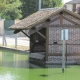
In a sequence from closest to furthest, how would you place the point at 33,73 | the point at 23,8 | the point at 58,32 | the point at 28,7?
the point at 33,73 → the point at 58,32 → the point at 28,7 → the point at 23,8

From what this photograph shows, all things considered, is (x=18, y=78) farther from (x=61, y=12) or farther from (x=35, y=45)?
(x=35, y=45)

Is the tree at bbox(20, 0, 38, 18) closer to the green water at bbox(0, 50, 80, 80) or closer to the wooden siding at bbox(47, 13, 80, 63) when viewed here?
the wooden siding at bbox(47, 13, 80, 63)

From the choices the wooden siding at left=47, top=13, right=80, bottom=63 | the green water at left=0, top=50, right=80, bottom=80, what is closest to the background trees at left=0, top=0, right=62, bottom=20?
the wooden siding at left=47, top=13, right=80, bottom=63

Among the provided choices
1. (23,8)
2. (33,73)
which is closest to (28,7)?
(23,8)

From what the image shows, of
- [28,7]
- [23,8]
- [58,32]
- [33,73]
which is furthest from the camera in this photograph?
[23,8]

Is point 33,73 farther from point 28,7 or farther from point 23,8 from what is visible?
point 23,8

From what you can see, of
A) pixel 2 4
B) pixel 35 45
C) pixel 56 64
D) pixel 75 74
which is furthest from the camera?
pixel 2 4

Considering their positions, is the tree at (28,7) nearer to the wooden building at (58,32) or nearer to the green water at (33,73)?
the wooden building at (58,32)

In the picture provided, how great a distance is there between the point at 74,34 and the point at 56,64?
2274 mm

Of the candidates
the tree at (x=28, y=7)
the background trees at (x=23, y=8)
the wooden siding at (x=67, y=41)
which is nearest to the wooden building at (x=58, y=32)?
the wooden siding at (x=67, y=41)

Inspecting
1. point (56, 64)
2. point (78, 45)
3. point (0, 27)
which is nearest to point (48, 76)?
point (56, 64)

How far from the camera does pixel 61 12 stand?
1984 centimetres

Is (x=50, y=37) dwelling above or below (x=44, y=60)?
above

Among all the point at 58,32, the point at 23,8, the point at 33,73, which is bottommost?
the point at 33,73
